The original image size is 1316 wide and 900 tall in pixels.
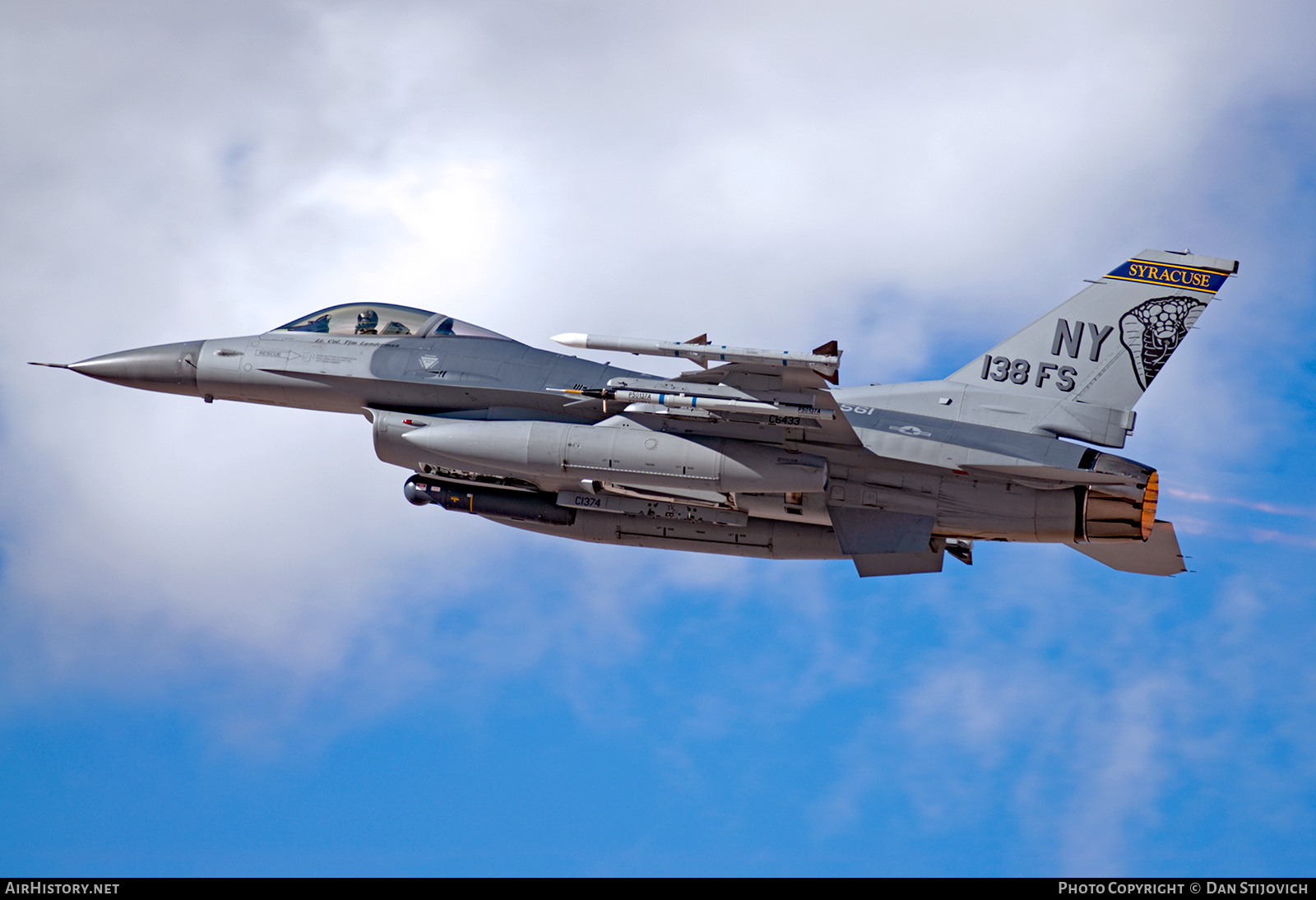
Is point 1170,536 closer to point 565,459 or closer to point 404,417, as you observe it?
point 565,459

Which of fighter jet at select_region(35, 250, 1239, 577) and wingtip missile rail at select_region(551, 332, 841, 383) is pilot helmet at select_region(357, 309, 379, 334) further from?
wingtip missile rail at select_region(551, 332, 841, 383)

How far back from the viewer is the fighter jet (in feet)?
48.4

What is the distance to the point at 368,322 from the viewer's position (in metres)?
17.2

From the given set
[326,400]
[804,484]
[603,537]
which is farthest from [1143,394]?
[326,400]

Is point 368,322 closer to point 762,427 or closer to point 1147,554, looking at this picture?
point 762,427

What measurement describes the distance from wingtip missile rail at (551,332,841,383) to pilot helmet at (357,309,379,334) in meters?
4.93

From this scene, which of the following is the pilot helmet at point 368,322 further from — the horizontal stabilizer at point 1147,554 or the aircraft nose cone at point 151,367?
the horizontal stabilizer at point 1147,554

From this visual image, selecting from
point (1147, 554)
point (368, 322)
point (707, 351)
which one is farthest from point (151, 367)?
point (1147, 554)

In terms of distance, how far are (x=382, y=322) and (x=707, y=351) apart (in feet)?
18.9

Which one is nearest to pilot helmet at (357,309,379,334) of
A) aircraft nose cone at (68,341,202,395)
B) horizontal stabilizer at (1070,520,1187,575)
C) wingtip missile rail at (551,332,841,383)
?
aircraft nose cone at (68,341,202,395)

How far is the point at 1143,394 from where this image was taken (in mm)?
15641

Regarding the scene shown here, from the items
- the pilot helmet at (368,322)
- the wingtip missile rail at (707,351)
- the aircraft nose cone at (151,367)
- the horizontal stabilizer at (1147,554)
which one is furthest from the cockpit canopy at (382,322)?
the horizontal stabilizer at (1147,554)

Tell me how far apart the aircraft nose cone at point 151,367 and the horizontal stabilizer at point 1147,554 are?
11.9 metres
